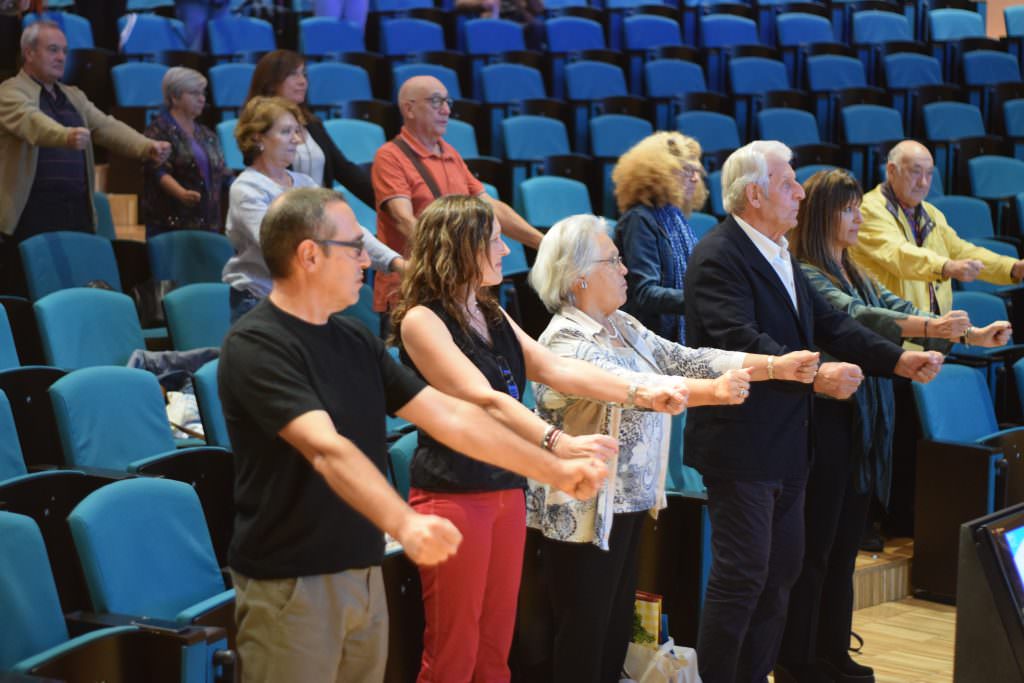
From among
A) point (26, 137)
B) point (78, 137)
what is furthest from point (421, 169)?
point (26, 137)

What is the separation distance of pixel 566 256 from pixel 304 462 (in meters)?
1.08

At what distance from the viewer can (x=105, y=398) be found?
3.34 meters

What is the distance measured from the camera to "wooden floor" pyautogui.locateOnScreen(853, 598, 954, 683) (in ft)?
12.0

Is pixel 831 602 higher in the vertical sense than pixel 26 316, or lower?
lower

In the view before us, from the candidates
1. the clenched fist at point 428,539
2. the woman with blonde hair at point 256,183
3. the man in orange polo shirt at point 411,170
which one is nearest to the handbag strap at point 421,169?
the man in orange polo shirt at point 411,170

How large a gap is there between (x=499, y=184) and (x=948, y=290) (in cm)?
252

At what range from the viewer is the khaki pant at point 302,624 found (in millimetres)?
1881

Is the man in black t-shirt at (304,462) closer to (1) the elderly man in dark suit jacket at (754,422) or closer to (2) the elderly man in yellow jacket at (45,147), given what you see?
(1) the elderly man in dark suit jacket at (754,422)

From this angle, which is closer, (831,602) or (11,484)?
(11,484)

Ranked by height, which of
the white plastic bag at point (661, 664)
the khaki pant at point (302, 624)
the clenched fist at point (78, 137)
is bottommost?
the white plastic bag at point (661, 664)

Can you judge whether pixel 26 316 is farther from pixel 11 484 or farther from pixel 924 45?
pixel 924 45

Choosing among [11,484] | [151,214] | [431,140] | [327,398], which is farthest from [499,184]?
[327,398]

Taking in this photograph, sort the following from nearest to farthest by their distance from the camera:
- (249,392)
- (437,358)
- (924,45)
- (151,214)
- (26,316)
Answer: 1. (249,392)
2. (437,358)
3. (26,316)
4. (151,214)
5. (924,45)

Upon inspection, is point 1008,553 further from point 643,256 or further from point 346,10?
point 346,10
